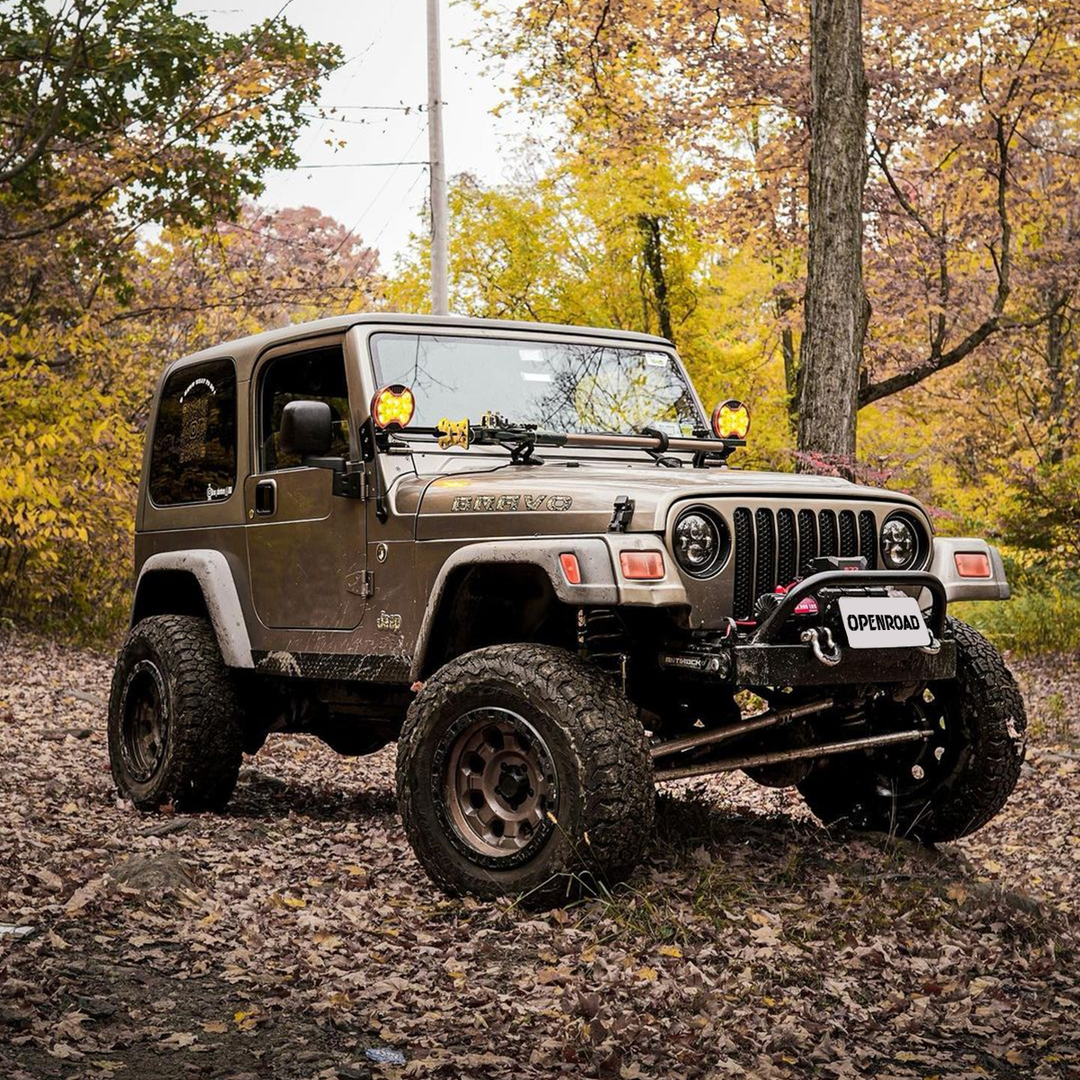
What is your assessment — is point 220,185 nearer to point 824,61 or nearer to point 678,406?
point 824,61

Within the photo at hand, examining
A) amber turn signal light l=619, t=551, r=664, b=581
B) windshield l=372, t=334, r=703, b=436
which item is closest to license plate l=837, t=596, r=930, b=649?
amber turn signal light l=619, t=551, r=664, b=581

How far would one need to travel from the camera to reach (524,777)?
520 centimetres

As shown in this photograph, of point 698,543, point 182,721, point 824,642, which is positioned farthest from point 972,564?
point 182,721

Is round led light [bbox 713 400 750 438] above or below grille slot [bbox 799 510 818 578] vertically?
above

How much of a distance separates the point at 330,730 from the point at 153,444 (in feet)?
6.17

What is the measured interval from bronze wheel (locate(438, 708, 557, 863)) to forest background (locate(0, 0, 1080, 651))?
7.86 metres

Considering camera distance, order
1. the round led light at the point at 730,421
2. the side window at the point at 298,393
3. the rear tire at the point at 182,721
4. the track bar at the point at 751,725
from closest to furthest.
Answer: the track bar at the point at 751,725, the side window at the point at 298,393, the round led light at the point at 730,421, the rear tire at the point at 182,721

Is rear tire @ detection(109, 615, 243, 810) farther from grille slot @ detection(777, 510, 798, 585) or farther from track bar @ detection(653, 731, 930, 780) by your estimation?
grille slot @ detection(777, 510, 798, 585)

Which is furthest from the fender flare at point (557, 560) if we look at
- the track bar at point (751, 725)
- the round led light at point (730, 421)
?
the round led light at point (730, 421)

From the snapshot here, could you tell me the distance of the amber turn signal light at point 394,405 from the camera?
5801 mm

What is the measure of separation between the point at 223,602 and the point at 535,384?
1825mm

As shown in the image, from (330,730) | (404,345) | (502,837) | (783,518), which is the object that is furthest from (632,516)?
(330,730)

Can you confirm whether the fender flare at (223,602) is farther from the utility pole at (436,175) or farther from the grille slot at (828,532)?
the utility pole at (436,175)

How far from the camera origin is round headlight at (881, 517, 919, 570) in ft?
18.7
